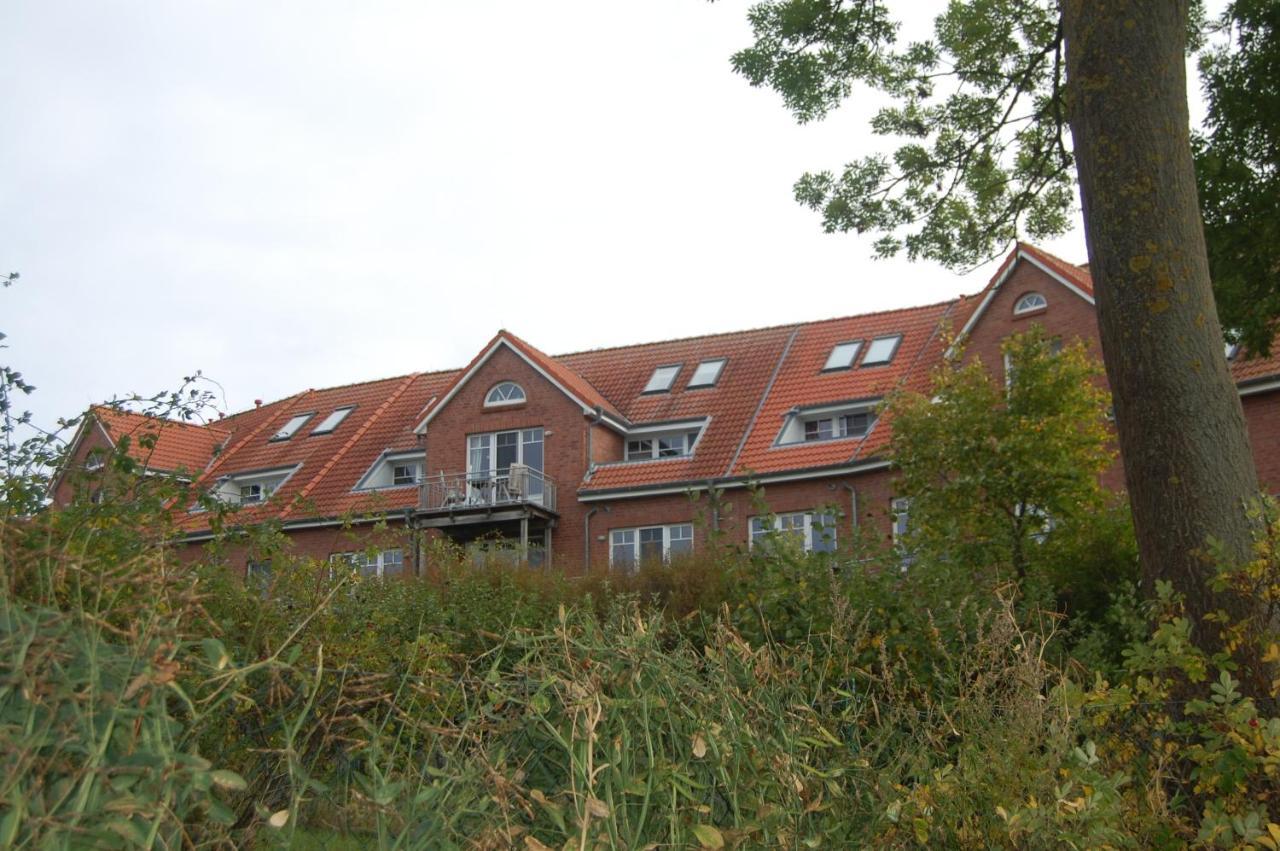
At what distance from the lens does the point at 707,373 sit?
1352 inches

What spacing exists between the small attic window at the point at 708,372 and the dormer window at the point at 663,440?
5.74 feet

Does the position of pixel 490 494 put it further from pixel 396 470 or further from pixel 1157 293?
pixel 1157 293

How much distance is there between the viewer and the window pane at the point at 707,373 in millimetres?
33906

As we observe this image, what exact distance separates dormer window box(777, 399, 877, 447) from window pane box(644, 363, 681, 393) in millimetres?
4637

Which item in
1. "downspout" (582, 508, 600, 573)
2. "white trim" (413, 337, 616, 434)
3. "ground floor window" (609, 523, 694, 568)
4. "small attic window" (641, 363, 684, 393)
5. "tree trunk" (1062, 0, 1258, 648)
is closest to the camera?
"tree trunk" (1062, 0, 1258, 648)

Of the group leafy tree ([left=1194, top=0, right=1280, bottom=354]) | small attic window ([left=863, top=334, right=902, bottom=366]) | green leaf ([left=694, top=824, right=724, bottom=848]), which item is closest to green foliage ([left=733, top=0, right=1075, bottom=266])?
leafy tree ([left=1194, top=0, right=1280, bottom=354])

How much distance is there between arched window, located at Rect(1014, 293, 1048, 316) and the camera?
90.7 ft

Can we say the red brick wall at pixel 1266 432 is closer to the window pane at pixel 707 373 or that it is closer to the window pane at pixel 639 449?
the window pane at pixel 707 373

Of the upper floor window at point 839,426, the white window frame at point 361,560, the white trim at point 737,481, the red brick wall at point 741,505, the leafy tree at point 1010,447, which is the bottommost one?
the white window frame at point 361,560

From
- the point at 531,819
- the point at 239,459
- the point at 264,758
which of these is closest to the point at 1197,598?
the point at 531,819

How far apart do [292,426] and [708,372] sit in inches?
586

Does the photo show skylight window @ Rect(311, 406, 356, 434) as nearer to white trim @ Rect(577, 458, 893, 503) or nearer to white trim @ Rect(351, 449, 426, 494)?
white trim @ Rect(351, 449, 426, 494)

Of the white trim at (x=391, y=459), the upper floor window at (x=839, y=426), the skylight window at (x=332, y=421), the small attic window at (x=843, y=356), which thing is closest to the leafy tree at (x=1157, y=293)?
the upper floor window at (x=839, y=426)

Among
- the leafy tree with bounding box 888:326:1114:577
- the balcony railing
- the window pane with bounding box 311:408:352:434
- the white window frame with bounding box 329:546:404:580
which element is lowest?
the white window frame with bounding box 329:546:404:580
